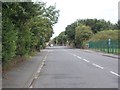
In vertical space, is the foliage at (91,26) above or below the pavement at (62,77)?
above

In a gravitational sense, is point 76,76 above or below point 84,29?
below

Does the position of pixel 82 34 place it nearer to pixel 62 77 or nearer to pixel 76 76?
pixel 76 76

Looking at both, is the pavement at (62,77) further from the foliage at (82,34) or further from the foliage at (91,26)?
the foliage at (91,26)

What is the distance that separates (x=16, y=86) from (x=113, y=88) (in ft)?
11.4

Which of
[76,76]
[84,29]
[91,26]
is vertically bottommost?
[76,76]

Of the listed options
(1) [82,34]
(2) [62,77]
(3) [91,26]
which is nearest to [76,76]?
(2) [62,77]

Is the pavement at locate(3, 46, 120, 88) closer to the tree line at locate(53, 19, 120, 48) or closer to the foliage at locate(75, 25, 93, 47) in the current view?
the foliage at locate(75, 25, 93, 47)

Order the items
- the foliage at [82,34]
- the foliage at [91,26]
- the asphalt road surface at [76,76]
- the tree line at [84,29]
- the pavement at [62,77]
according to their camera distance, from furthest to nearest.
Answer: the foliage at [91,26], the tree line at [84,29], the foliage at [82,34], the asphalt road surface at [76,76], the pavement at [62,77]

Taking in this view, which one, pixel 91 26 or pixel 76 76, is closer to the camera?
pixel 76 76

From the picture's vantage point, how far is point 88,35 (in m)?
107

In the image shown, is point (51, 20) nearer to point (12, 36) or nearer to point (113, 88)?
point (12, 36)

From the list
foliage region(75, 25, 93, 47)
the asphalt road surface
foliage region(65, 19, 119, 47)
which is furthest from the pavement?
foliage region(65, 19, 119, 47)

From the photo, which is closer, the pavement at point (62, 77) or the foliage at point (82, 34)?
the pavement at point (62, 77)

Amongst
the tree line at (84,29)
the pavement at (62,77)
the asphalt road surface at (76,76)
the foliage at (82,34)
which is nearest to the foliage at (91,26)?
the tree line at (84,29)
